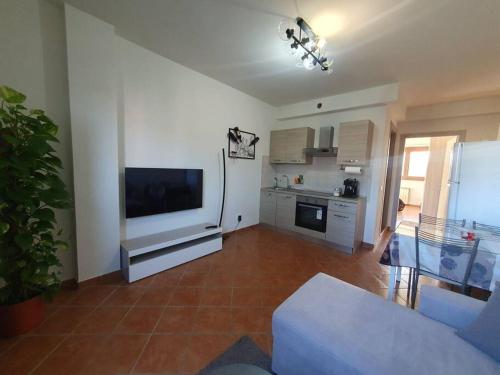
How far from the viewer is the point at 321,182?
3.94 meters

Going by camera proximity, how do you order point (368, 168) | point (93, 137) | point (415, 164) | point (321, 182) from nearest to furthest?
point (93, 137)
point (368, 168)
point (321, 182)
point (415, 164)

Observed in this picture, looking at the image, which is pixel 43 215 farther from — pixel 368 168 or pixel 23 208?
pixel 368 168

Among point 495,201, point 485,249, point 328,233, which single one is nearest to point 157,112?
point 328,233

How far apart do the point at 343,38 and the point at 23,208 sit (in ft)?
10.0

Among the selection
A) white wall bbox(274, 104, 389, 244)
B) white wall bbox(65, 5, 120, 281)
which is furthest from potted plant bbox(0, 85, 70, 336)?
white wall bbox(274, 104, 389, 244)

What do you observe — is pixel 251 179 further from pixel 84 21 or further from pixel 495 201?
pixel 495 201

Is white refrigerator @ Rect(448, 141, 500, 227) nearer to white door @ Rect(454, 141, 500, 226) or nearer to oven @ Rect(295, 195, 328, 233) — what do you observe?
white door @ Rect(454, 141, 500, 226)

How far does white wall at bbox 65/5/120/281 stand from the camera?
185 centimetres

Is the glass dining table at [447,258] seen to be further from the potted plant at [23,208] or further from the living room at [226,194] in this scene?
the potted plant at [23,208]

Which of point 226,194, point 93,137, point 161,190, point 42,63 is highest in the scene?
point 42,63

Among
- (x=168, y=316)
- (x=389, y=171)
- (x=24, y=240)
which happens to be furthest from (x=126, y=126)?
(x=389, y=171)

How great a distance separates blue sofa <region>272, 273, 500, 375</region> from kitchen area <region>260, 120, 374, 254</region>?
6.26 ft

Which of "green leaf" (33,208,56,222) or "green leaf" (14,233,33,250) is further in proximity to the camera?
"green leaf" (33,208,56,222)

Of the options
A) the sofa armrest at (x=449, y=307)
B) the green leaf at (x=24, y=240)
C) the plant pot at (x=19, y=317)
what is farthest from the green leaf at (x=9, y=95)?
the sofa armrest at (x=449, y=307)
